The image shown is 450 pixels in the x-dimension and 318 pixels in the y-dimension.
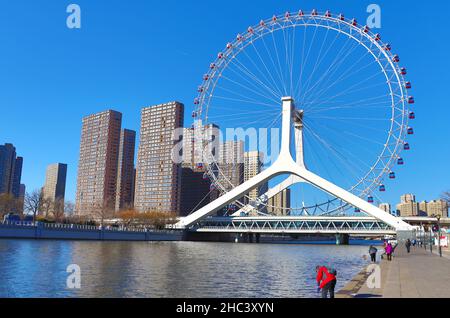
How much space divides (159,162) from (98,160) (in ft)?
66.3

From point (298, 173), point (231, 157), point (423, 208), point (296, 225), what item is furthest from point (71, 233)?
point (423, 208)

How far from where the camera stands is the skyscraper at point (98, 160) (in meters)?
142

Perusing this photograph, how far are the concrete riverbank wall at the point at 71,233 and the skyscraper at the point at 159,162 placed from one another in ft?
154

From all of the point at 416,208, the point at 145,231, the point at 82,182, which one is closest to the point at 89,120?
the point at 82,182

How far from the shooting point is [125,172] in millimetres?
151625

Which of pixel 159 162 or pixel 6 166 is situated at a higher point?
pixel 6 166

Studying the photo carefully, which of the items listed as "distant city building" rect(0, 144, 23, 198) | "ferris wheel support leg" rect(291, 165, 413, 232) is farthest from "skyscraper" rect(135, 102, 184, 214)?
"ferris wheel support leg" rect(291, 165, 413, 232)

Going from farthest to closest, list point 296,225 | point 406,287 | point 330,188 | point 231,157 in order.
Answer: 1. point 231,157
2. point 296,225
3. point 330,188
4. point 406,287

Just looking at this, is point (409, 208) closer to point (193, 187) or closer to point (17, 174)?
point (193, 187)

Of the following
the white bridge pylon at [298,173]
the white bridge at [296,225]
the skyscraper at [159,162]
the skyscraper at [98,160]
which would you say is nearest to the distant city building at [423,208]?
the white bridge at [296,225]

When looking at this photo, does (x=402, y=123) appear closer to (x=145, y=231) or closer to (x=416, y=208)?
(x=145, y=231)
